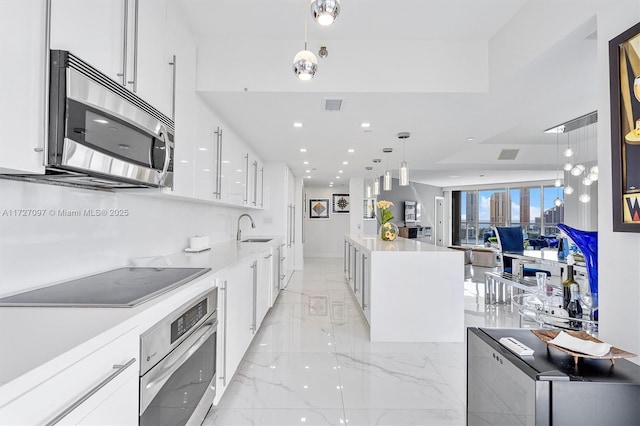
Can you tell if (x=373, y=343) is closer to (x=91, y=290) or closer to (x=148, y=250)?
(x=148, y=250)

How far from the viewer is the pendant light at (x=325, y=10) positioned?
1.19 m

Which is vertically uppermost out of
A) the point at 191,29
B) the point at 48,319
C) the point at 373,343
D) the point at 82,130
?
the point at 191,29

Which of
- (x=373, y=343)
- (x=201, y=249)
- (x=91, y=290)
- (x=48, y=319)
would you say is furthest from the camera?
(x=373, y=343)

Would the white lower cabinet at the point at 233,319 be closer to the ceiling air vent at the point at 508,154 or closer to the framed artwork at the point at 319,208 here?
the ceiling air vent at the point at 508,154

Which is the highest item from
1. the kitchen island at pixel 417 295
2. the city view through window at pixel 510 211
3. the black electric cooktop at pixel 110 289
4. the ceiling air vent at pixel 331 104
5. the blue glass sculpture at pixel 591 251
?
the ceiling air vent at pixel 331 104

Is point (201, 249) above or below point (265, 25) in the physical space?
below

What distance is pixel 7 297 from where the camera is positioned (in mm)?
1213

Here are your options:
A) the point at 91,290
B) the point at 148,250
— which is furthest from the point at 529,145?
A: the point at 91,290

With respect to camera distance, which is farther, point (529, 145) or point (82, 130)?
point (529, 145)

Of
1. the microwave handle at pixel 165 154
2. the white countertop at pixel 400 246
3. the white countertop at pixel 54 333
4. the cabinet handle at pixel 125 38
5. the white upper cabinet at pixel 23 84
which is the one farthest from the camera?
the white countertop at pixel 400 246

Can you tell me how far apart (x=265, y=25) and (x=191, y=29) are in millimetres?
557

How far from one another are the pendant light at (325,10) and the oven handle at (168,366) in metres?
1.46

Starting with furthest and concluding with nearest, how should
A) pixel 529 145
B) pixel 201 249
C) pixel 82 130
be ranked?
pixel 529 145 → pixel 201 249 → pixel 82 130

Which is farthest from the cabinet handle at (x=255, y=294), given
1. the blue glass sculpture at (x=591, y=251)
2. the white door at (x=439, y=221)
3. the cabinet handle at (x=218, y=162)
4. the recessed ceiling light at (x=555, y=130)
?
the white door at (x=439, y=221)
